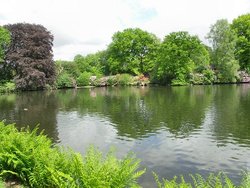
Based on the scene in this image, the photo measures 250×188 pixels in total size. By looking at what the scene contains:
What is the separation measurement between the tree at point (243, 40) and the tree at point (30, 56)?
4567 centimetres

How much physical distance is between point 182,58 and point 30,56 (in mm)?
34870

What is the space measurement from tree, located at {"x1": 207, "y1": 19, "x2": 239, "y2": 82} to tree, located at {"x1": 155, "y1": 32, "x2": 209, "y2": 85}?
283 centimetres

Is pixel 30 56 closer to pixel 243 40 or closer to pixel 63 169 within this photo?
pixel 243 40

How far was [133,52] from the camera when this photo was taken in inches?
3455

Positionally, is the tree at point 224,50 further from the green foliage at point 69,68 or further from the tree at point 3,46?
the tree at point 3,46

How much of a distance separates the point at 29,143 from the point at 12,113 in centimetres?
2045

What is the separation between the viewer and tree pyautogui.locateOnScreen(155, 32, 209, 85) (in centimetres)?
6861

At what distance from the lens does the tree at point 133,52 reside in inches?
3371

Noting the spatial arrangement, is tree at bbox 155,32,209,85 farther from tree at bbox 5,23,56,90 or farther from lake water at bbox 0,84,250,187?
lake water at bbox 0,84,250,187

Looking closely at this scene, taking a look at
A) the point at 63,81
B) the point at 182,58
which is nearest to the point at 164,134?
the point at 182,58

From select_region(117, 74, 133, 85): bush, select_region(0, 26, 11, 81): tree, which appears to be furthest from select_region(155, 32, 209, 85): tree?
select_region(0, 26, 11, 81): tree

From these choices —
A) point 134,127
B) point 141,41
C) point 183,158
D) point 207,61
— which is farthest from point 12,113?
point 141,41

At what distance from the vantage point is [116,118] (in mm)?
24062

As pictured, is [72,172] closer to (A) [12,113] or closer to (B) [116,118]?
(B) [116,118]
